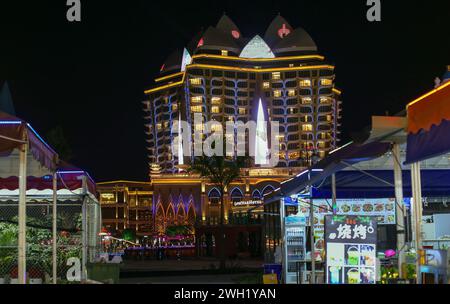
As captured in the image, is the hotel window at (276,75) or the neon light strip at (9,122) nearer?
the neon light strip at (9,122)

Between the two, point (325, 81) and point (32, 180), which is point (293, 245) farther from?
point (325, 81)

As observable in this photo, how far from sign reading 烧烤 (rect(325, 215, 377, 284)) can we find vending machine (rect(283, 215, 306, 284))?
21.0 feet

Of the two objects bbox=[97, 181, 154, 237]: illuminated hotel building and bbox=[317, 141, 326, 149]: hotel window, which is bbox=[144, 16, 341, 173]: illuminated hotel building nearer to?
bbox=[317, 141, 326, 149]: hotel window

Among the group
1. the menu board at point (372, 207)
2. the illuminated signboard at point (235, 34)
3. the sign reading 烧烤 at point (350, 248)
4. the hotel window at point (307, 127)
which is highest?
the illuminated signboard at point (235, 34)

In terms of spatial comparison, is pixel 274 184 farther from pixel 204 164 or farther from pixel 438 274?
pixel 438 274

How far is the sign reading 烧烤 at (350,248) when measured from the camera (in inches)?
410

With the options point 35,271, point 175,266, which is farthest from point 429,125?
point 175,266

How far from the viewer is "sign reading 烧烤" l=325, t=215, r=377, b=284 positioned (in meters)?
10.4

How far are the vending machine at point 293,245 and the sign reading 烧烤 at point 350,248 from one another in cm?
640

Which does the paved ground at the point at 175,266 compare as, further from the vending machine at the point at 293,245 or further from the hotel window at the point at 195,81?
the hotel window at the point at 195,81

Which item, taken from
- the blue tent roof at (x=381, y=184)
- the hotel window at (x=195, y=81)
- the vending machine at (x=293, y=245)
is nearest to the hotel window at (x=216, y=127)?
the hotel window at (x=195, y=81)

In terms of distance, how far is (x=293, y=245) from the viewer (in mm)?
17703
